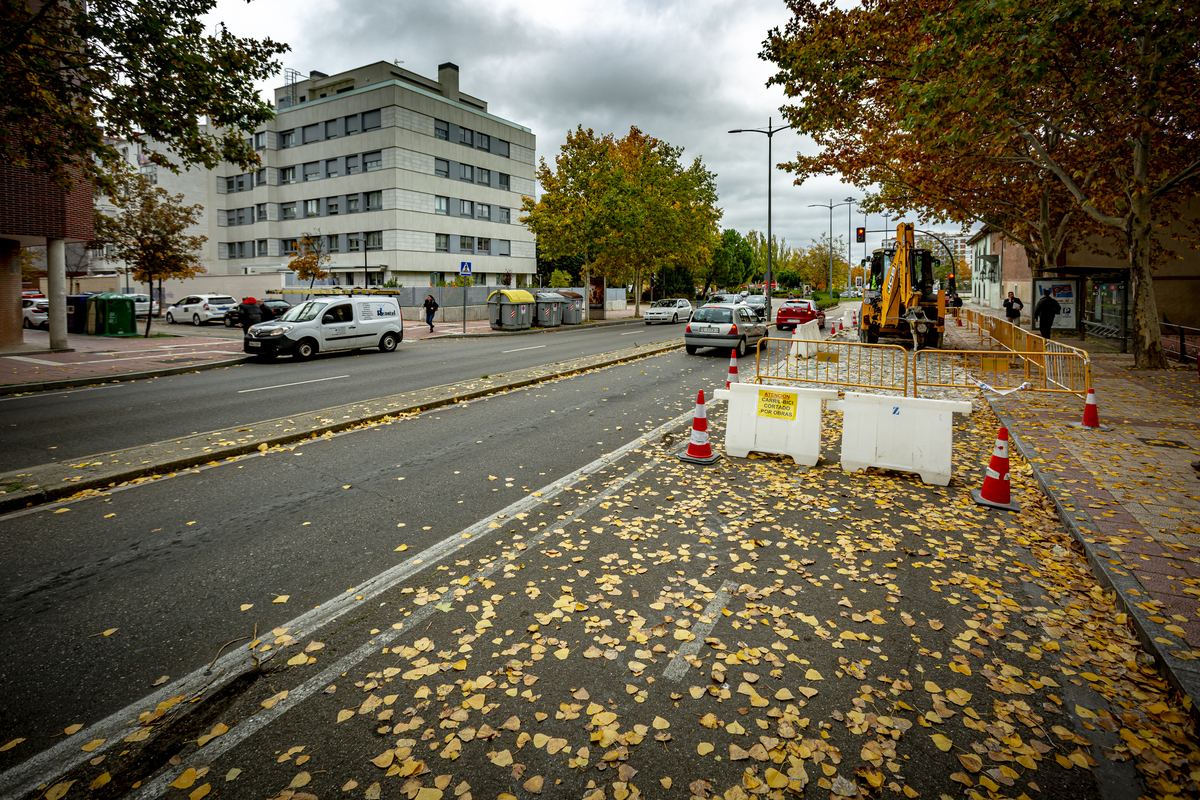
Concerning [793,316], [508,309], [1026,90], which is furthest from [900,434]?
[508,309]

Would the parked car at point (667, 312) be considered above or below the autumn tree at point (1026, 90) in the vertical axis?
below

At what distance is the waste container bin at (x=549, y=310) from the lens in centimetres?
3433

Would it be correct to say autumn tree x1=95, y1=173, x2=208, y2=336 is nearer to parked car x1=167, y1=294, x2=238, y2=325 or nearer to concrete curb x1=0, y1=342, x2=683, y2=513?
parked car x1=167, y1=294, x2=238, y2=325

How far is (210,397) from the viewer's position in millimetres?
12062

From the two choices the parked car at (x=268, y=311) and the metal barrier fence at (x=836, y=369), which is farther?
the parked car at (x=268, y=311)

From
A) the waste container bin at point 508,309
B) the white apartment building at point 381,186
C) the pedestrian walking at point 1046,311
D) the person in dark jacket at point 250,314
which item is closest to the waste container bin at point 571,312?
the waste container bin at point 508,309

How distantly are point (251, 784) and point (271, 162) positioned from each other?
5707cm

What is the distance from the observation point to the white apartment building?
44094 mm

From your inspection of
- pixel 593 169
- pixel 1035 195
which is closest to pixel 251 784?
pixel 1035 195

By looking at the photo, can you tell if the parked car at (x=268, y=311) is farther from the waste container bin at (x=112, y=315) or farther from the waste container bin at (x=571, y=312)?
the waste container bin at (x=571, y=312)

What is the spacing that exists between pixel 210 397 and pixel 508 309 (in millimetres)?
21017

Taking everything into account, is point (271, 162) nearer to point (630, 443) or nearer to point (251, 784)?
point (630, 443)

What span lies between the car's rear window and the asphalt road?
3.49 metres

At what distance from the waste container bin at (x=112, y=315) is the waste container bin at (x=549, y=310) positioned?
18424mm
